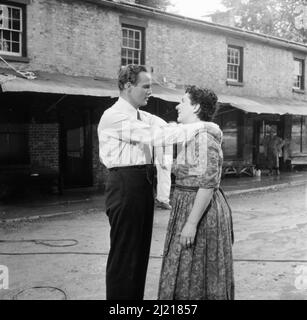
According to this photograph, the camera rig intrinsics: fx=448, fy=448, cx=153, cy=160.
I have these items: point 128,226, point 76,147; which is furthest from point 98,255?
point 76,147

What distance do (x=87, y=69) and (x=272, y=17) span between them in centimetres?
2592

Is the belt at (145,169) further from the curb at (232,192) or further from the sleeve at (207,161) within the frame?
the curb at (232,192)

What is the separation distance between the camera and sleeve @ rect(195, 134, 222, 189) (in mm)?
3184

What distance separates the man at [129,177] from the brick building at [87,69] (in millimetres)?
6772

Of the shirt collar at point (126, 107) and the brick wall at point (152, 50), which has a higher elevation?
the brick wall at point (152, 50)

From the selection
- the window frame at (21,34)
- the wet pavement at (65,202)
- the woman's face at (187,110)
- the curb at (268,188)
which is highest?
the window frame at (21,34)

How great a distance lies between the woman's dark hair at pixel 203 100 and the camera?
10.6 ft

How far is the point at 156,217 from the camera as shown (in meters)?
9.75

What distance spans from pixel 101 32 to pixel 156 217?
6.78 m

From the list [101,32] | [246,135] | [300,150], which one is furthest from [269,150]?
[101,32]

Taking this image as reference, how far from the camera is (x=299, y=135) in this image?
22.6 metres

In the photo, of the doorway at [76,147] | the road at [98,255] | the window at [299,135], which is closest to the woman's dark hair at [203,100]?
the road at [98,255]

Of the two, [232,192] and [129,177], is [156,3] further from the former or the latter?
[129,177]

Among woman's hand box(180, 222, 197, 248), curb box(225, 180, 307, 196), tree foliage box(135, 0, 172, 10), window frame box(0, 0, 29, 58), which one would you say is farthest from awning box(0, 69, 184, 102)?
tree foliage box(135, 0, 172, 10)
